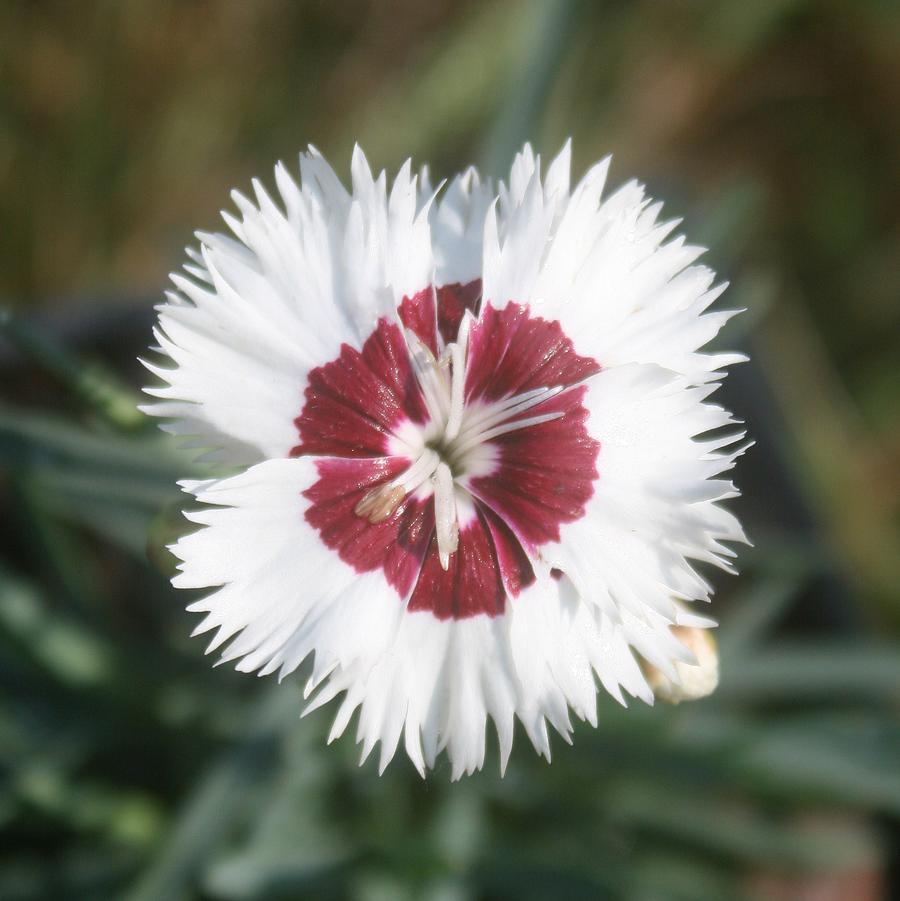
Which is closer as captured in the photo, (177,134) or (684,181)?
(684,181)

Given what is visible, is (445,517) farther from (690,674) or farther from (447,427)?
(690,674)

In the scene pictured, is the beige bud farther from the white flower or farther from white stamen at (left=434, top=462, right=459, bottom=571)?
white stamen at (left=434, top=462, right=459, bottom=571)

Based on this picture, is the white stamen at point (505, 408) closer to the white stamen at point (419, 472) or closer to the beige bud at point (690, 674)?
the white stamen at point (419, 472)

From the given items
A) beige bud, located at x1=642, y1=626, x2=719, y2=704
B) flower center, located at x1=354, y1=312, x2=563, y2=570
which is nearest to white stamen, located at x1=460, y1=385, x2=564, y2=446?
flower center, located at x1=354, y1=312, x2=563, y2=570

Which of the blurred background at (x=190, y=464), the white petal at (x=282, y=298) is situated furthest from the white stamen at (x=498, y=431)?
the blurred background at (x=190, y=464)

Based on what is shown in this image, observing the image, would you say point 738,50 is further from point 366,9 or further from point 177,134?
point 177,134

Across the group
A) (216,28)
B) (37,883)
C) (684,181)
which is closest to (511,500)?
(37,883)
